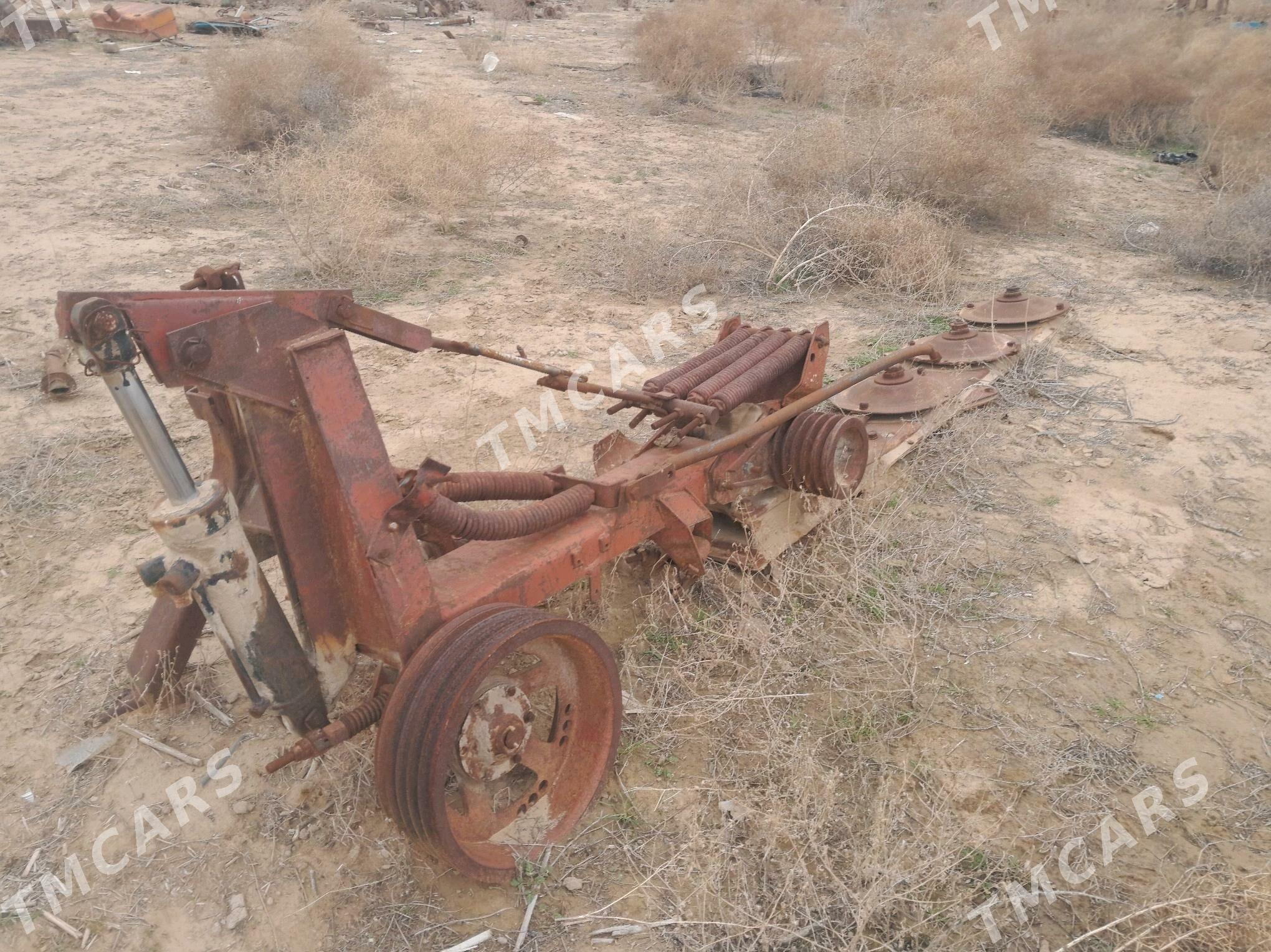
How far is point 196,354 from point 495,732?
3.99 feet

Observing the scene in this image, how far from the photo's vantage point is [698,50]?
12.0 metres

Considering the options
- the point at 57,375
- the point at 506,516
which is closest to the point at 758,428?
the point at 506,516

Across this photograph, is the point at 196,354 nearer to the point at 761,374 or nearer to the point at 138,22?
the point at 761,374

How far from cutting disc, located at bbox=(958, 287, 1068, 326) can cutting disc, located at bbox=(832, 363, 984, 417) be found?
892 mm

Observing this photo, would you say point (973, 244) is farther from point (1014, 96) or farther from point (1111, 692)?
point (1111, 692)

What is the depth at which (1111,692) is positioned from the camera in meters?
2.88

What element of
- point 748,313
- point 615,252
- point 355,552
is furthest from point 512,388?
point 355,552

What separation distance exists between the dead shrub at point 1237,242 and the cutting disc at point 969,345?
8.11ft

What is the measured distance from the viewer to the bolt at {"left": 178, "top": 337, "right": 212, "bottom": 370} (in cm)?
180

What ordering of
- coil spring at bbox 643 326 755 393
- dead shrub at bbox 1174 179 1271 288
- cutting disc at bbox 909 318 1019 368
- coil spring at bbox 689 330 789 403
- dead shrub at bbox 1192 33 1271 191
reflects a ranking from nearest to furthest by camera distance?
coil spring at bbox 689 330 789 403 < coil spring at bbox 643 326 755 393 < cutting disc at bbox 909 318 1019 368 < dead shrub at bbox 1174 179 1271 288 < dead shrub at bbox 1192 33 1271 191

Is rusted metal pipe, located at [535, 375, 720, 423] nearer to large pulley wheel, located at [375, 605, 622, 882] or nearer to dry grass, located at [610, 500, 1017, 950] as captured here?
dry grass, located at [610, 500, 1017, 950]

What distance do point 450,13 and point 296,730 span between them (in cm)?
1888

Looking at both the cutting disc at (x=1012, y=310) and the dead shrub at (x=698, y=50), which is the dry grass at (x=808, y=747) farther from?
the dead shrub at (x=698, y=50)

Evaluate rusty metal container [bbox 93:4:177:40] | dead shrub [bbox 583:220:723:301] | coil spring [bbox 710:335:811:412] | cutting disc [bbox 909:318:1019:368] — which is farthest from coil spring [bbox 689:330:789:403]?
rusty metal container [bbox 93:4:177:40]
